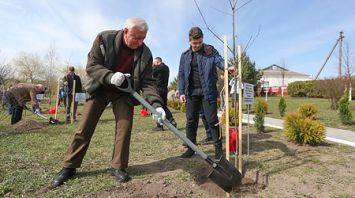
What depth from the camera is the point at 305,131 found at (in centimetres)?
482

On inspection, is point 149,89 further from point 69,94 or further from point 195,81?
point 69,94

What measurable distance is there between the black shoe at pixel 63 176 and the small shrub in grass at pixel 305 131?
12.6ft

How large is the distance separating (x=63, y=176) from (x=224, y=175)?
1.78 metres

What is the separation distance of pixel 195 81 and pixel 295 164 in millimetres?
1825

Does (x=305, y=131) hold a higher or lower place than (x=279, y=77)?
lower

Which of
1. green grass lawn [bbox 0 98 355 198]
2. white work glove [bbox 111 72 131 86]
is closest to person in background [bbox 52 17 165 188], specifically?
white work glove [bbox 111 72 131 86]

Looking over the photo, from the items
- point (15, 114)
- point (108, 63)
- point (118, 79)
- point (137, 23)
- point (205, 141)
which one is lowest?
point (205, 141)

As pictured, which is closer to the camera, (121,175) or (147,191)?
(147,191)

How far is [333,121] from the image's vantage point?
27.7 feet

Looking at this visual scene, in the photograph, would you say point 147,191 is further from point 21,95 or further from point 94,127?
point 21,95

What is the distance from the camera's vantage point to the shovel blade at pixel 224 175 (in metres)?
2.55

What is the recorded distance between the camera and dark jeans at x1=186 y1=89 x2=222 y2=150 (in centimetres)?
372

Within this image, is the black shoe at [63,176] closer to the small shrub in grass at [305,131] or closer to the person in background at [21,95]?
the small shrub in grass at [305,131]

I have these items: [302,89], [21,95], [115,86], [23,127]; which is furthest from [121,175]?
[302,89]
